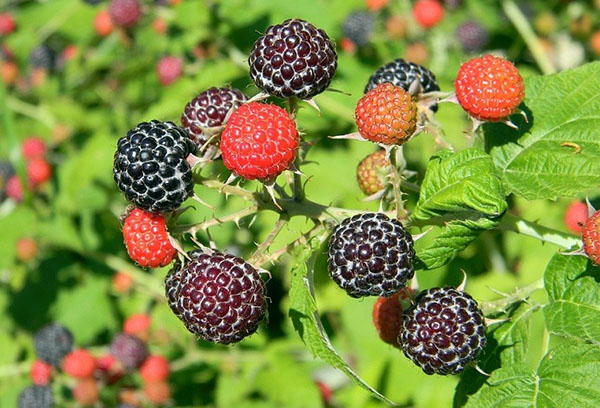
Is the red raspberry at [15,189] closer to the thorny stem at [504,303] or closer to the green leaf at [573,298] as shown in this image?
the thorny stem at [504,303]

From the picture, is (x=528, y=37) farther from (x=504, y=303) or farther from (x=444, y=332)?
(x=444, y=332)

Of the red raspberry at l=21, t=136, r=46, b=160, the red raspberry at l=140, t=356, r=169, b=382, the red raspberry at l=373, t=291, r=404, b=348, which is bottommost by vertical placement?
the red raspberry at l=140, t=356, r=169, b=382

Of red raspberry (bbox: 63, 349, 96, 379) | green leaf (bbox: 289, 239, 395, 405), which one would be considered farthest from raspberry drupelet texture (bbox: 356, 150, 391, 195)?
red raspberry (bbox: 63, 349, 96, 379)

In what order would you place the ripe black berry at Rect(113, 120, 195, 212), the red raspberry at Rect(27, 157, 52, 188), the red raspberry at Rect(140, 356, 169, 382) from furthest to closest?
1. the red raspberry at Rect(27, 157, 52, 188)
2. the red raspberry at Rect(140, 356, 169, 382)
3. the ripe black berry at Rect(113, 120, 195, 212)

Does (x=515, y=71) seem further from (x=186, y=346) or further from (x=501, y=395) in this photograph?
(x=186, y=346)

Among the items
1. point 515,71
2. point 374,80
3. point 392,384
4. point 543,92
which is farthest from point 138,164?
point 392,384

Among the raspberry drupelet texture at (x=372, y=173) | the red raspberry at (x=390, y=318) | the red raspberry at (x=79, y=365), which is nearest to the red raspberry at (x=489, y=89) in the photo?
the raspberry drupelet texture at (x=372, y=173)

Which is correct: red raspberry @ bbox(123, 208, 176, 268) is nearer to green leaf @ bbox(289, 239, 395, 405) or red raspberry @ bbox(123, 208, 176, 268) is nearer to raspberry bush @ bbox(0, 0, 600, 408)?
raspberry bush @ bbox(0, 0, 600, 408)

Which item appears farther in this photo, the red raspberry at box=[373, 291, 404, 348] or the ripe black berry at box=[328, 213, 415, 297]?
the red raspberry at box=[373, 291, 404, 348]
